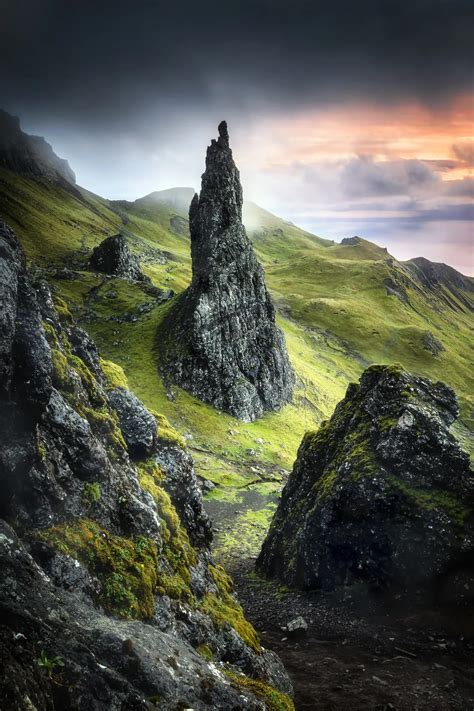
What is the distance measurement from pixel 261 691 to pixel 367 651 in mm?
13974

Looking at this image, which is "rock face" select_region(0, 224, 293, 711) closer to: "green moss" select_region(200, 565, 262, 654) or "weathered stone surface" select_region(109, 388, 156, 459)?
"green moss" select_region(200, 565, 262, 654)

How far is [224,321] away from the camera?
10025cm

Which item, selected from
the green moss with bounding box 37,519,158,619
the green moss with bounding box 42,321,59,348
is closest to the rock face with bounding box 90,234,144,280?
the green moss with bounding box 42,321,59,348

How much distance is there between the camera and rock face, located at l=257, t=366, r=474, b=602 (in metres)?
29.5

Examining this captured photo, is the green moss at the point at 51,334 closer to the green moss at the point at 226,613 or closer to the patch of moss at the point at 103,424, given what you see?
the patch of moss at the point at 103,424

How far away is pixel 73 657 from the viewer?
10125 mm

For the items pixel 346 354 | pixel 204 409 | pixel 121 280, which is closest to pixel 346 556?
pixel 204 409

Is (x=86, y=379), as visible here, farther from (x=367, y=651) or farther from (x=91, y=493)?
(x=367, y=651)

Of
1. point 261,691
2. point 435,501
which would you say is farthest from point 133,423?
point 435,501

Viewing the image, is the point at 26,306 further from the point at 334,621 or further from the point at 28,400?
the point at 334,621

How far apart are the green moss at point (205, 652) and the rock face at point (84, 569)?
63 mm

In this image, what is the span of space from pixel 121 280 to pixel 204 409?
194ft

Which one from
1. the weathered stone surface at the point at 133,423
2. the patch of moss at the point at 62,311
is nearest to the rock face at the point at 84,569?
the patch of moss at the point at 62,311

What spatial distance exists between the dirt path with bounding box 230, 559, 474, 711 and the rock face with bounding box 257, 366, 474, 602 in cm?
179
